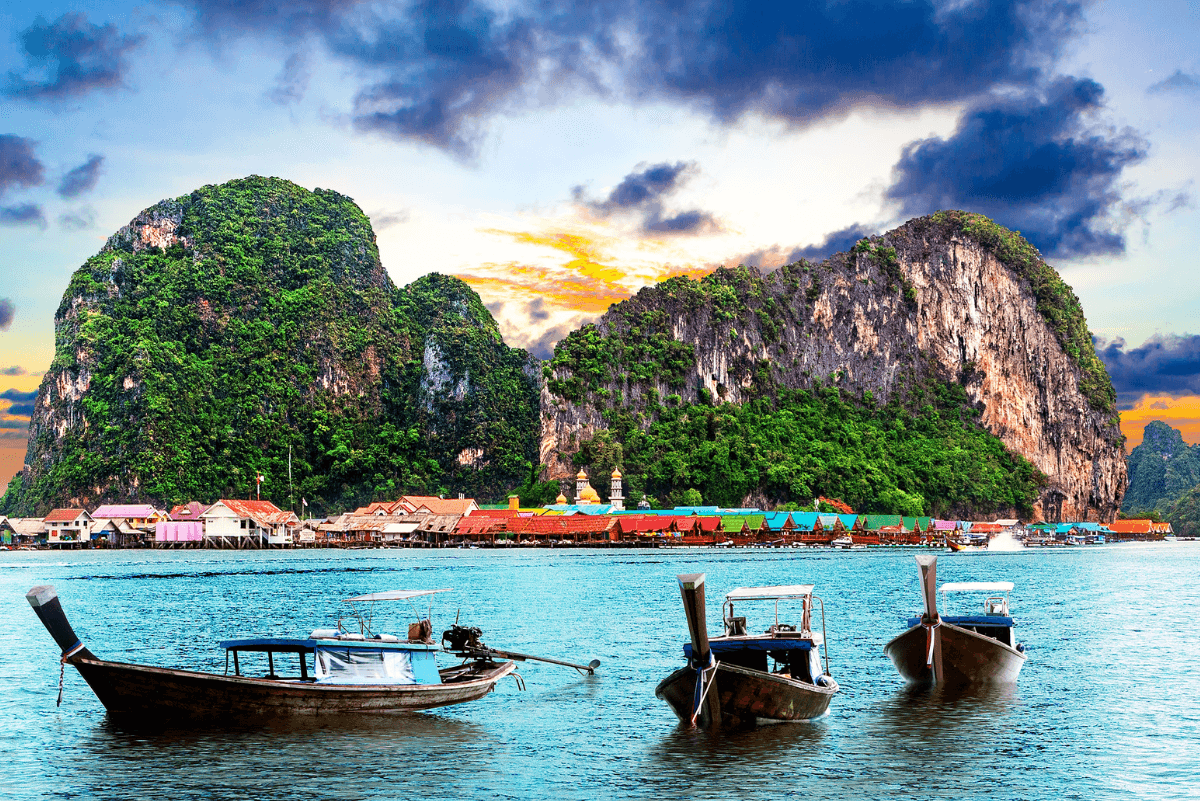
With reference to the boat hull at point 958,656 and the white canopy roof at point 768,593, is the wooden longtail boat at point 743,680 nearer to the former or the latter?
the white canopy roof at point 768,593

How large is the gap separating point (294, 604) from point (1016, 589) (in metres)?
48.6

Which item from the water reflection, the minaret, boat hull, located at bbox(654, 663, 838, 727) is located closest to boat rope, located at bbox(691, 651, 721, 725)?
boat hull, located at bbox(654, 663, 838, 727)

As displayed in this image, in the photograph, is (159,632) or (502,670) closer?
(502,670)

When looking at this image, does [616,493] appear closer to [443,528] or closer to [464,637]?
[443,528]

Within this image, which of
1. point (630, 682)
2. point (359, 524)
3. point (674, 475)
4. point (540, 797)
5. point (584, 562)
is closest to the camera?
point (540, 797)

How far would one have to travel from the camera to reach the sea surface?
70.2 feet

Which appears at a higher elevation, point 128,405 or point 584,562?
point 128,405

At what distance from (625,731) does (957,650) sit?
1090 centimetres

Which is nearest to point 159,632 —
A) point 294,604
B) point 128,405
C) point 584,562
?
point 294,604

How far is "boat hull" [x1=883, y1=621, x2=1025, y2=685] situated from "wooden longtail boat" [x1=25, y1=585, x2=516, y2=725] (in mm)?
12650

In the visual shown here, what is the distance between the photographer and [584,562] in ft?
365

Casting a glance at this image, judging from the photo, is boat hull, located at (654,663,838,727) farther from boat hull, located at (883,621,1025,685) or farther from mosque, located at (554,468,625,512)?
mosque, located at (554,468,625,512)

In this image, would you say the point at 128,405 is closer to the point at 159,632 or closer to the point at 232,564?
the point at 232,564

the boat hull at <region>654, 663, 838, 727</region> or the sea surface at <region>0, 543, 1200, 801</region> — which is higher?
the boat hull at <region>654, 663, 838, 727</region>
